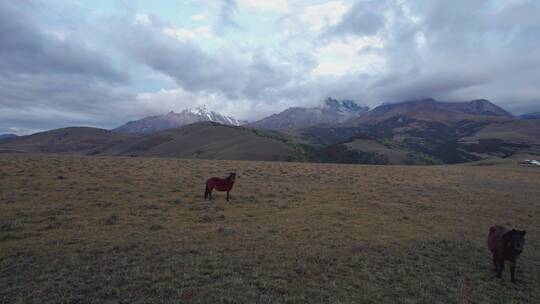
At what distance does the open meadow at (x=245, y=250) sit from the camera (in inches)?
335

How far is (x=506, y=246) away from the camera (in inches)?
403

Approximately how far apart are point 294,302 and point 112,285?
4.58 metres

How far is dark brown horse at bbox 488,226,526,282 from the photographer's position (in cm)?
987

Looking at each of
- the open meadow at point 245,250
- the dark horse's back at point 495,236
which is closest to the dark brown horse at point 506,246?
the dark horse's back at point 495,236

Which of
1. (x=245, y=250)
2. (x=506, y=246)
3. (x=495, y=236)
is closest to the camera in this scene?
(x=506, y=246)

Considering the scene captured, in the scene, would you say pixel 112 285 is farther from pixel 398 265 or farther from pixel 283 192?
pixel 283 192

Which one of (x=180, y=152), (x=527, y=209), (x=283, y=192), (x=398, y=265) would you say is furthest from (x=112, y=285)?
(x=180, y=152)

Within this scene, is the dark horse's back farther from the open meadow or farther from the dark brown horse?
the open meadow

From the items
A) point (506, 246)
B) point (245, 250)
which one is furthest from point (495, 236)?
point (245, 250)

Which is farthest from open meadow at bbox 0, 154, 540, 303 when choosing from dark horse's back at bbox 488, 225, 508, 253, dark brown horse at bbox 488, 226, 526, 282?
dark horse's back at bbox 488, 225, 508, 253

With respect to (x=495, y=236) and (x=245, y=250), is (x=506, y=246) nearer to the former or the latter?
(x=495, y=236)

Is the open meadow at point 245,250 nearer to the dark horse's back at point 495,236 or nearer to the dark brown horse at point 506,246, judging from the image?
the dark brown horse at point 506,246

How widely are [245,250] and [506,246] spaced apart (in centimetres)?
823

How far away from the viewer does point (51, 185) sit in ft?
76.5
